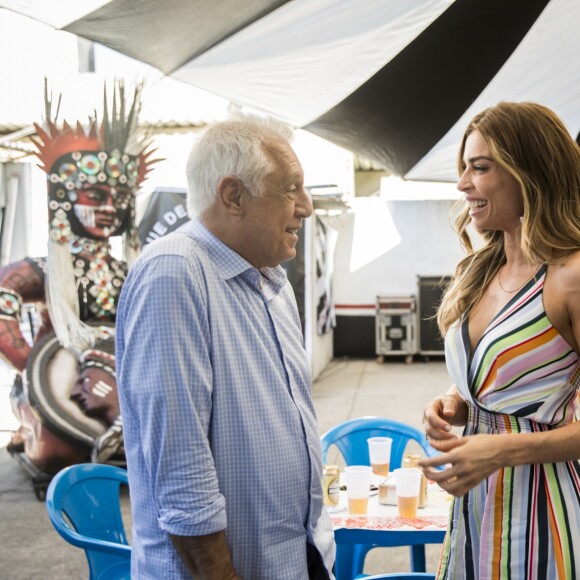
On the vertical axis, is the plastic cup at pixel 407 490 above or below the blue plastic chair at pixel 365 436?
above

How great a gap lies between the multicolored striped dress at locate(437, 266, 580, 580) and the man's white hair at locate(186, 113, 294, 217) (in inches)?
26.8

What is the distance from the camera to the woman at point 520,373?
1.65 meters

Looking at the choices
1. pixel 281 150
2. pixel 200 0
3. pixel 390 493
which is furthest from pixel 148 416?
pixel 200 0

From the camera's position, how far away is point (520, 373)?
1.71m

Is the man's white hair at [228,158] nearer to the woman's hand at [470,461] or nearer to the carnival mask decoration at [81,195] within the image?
the woman's hand at [470,461]

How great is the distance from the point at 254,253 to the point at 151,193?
6.89 meters

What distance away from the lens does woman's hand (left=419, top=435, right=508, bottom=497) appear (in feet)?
5.26

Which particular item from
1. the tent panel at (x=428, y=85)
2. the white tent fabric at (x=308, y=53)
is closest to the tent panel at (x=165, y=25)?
the white tent fabric at (x=308, y=53)

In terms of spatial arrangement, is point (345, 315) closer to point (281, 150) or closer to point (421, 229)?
point (421, 229)

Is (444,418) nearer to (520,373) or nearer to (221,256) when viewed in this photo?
(520,373)

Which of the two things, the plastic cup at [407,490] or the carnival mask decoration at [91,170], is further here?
the carnival mask decoration at [91,170]

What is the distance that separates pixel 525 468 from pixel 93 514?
1.94 meters

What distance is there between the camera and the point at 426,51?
4.56 m

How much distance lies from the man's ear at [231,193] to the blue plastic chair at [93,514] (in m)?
1.52
